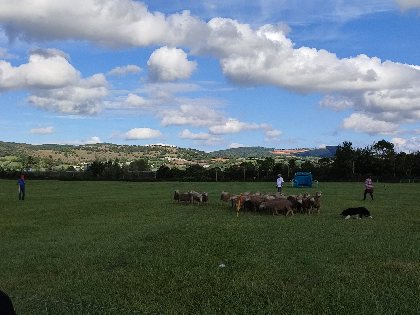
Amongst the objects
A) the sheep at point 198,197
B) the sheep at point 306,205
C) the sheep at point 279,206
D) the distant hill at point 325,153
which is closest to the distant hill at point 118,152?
the distant hill at point 325,153

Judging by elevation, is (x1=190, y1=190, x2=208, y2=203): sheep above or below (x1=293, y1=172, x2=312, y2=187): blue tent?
below

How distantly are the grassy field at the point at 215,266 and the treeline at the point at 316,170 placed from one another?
55.0 metres

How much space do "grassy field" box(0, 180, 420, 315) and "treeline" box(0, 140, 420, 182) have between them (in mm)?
55045

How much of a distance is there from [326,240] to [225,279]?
18.4ft

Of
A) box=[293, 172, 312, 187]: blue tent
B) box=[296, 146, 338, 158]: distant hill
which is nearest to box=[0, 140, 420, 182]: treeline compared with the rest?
box=[296, 146, 338, 158]: distant hill

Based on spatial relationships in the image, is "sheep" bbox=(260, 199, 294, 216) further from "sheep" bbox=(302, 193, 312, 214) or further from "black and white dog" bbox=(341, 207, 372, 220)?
"black and white dog" bbox=(341, 207, 372, 220)

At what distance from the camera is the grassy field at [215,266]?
862 cm

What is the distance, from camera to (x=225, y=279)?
10.4 metres

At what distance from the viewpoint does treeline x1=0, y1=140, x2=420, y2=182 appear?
74312 mm

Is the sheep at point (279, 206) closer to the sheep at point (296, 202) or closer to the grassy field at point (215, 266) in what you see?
the sheep at point (296, 202)

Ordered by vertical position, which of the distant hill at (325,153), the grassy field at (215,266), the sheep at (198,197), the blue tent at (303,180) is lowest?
the grassy field at (215,266)

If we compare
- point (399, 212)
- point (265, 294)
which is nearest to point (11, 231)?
point (265, 294)

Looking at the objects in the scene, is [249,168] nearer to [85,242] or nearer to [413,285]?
[85,242]

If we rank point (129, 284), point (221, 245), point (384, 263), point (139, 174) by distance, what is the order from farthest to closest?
point (139, 174), point (221, 245), point (384, 263), point (129, 284)
